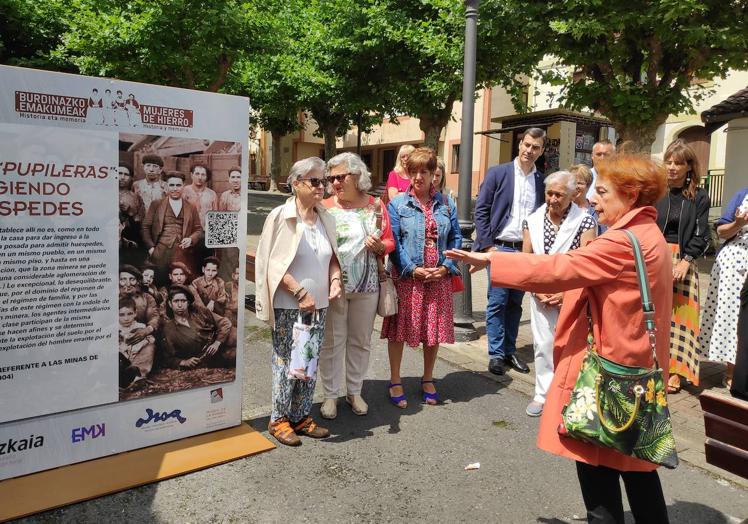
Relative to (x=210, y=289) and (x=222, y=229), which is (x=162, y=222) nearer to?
(x=222, y=229)

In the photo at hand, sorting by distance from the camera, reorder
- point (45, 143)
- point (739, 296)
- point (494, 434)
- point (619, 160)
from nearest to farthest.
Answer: point (619, 160), point (45, 143), point (494, 434), point (739, 296)

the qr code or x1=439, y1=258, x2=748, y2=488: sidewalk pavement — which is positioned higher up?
the qr code

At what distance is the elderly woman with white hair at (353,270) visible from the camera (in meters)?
4.08

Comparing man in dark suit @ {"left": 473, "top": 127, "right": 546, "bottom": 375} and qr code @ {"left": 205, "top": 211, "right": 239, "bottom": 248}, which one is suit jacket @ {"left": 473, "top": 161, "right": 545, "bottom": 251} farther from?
qr code @ {"left": 205, "top": 211, "right": 239, "bottom": 248}

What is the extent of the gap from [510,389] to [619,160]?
9.89 feet

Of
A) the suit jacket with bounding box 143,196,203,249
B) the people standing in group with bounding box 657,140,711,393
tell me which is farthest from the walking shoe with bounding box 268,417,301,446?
the people standing in group with bounding box 657,140,711,393

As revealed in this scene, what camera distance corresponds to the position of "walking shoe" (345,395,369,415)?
4289mm

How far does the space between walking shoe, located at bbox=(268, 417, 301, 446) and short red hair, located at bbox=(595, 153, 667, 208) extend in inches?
97.3

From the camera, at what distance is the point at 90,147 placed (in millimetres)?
3080

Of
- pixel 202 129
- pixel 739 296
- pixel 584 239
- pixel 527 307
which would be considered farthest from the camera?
pixel 527 307

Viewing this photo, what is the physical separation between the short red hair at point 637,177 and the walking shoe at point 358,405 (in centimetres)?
258

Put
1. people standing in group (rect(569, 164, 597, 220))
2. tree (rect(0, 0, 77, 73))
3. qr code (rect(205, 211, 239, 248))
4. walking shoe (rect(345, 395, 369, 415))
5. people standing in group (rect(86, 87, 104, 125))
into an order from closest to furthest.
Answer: people standing in group (rect(86, 87, 104, 125)) < qr code (rect(205, 211, 239, 248)) < walking shoe (rect(345, 395, 369, 415)) < people standing in group (rect(569, 164, 597, 220)) < tree (rect(0, 0, 77, 73))

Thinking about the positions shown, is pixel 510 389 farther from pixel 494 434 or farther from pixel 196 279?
pixel 196 279

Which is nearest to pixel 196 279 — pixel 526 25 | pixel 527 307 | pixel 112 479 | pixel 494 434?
pixel 112 479
